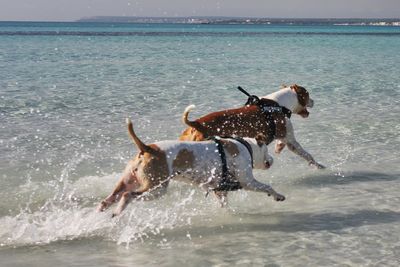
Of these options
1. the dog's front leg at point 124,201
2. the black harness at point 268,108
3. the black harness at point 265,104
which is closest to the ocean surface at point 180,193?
the dog's front leg at point 124,201

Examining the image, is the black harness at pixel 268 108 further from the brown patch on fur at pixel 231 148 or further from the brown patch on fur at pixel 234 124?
the brown patch on fur at pixel 231 148

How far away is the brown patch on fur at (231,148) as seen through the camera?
215 inches

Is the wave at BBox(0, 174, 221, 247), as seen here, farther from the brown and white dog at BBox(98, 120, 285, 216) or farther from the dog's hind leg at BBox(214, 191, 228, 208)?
the brown and white dog at BBox(98, 120, 285, 216)

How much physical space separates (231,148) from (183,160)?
0.59 metres

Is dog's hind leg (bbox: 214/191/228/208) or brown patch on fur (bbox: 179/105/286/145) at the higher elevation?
brown patch on fur (bbox: 179/105/286/145)

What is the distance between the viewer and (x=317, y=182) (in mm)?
6969

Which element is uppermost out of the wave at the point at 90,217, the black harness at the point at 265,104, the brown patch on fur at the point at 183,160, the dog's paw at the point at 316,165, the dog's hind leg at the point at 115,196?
the black harness at the point at 265,104

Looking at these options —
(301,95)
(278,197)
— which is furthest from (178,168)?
(301,95)

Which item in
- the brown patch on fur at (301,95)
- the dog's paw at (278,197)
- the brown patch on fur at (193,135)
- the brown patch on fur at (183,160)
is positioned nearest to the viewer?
the brown patch on fur at (183,160)

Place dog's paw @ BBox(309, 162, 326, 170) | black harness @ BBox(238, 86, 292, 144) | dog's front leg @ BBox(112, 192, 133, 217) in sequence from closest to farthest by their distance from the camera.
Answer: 1. dog's front leg @ BBox(112, 192, 133, 217)
2. black harness @ BBox(238, 86, 292, 144)
3. dog's paw @ BBox(309, 162, 326, 170)

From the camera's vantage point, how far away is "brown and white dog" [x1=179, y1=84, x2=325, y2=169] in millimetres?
6051

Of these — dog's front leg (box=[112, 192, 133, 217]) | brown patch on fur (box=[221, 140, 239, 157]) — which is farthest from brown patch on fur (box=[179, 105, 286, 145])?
A: dog's front leg (box=[112, 192, 133, 217])

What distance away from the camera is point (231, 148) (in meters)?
5.48

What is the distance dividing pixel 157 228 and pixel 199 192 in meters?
1.35
